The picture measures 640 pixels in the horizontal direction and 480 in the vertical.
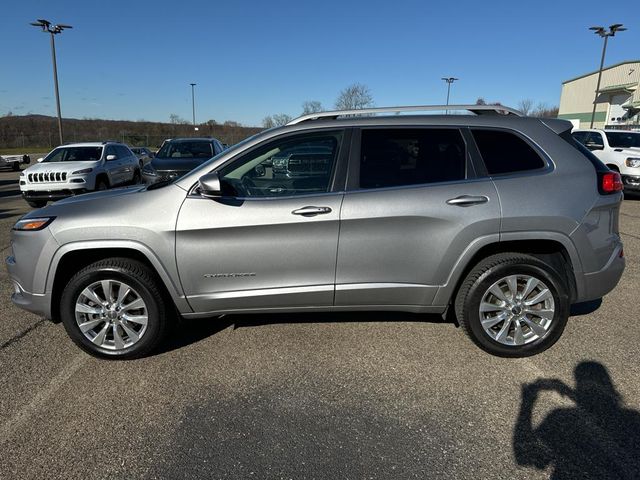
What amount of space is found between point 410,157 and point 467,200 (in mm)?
538

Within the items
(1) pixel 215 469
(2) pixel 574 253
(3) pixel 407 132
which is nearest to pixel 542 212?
(2) pixel 574 253

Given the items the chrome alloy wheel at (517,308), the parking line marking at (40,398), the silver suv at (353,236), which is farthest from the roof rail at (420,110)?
the parking line marking at (40,398)

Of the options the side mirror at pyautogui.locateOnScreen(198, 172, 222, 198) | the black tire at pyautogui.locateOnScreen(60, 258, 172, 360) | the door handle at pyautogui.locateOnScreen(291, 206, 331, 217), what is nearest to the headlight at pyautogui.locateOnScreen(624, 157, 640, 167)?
the door handle at pyautogui.locateOnScreen(291, 206, 331, 217)

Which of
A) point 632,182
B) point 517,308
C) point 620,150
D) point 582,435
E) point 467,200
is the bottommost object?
point 582,435

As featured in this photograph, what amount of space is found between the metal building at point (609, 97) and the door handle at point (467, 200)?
47.6 meters

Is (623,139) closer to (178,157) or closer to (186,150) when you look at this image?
(186,150)

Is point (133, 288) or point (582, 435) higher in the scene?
point (133, 288)

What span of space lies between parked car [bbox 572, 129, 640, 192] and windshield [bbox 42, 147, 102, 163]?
1235 cm

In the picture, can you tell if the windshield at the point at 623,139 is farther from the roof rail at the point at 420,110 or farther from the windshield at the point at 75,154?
the windshield at the point at 75,154

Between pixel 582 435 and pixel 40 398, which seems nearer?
pixel 582 435

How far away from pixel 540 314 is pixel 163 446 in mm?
2799

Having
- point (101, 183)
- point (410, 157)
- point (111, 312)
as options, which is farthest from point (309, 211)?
point (101, 183)

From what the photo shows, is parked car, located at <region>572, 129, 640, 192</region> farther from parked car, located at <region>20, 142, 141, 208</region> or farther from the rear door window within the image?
parked car, located at <region>20, 142, 141, 208</region>

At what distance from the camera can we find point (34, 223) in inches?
127
